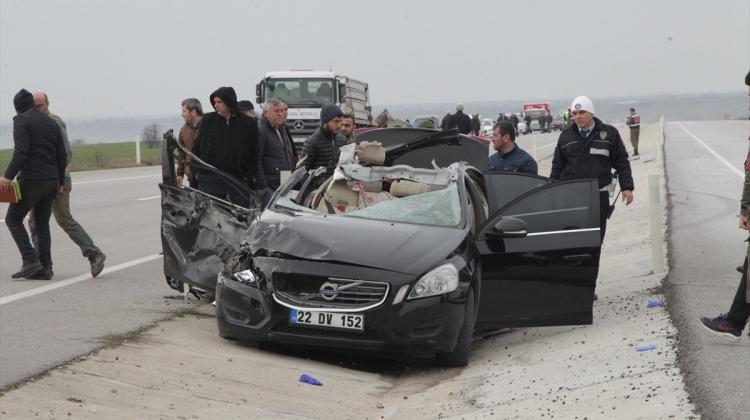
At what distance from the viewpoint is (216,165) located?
10453mm

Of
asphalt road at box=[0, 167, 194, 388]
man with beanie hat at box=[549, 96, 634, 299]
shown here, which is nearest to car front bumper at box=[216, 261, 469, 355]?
asphalt road at box=[0, 167, 194, 388]

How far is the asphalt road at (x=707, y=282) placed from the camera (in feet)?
21.3

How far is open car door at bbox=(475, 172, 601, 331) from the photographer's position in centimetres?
868

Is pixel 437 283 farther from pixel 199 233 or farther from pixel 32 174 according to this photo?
pixel 32 174

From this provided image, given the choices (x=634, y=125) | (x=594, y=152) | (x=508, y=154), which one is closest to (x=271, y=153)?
(x=508, y=154)

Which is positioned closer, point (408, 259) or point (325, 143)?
point (408, 259)

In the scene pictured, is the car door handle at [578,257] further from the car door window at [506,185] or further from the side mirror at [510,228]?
the car door window at [506,185]

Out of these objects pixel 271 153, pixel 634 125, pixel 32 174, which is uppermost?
pixel 271 153

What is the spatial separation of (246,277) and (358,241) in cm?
81

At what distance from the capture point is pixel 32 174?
11805 millimetres

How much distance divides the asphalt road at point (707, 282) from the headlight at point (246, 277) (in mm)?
2850

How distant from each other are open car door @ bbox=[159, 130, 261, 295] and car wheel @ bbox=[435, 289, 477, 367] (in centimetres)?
219

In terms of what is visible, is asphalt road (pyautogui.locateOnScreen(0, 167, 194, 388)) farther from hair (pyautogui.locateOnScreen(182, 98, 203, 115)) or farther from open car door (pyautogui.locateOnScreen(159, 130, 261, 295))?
hair (pyautogui.locateOnScreen(182, 98, 203, 115))

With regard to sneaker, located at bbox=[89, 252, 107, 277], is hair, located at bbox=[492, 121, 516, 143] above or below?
above
